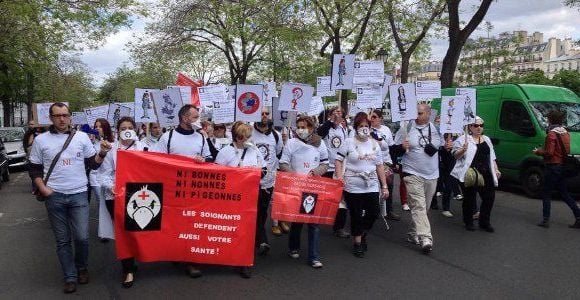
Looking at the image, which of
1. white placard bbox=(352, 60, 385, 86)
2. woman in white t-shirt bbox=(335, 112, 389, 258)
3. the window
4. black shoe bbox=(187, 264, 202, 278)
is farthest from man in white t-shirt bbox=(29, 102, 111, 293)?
the window

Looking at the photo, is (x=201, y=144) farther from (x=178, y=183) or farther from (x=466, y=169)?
(x=466, y=169)

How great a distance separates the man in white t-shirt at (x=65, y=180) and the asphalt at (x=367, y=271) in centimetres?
43

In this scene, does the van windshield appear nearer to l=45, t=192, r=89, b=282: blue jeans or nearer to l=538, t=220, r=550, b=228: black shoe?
l=538, t=220, r=550, b=228: black shoe

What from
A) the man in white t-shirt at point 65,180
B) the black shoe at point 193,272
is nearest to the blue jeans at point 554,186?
the black shoe at point 193,272

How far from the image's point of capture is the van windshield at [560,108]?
11.1 m

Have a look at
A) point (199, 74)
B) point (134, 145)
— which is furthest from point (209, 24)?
point (134, 145)

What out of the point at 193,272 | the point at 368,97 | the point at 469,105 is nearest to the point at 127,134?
the point at 193,272

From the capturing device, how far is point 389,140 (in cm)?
876

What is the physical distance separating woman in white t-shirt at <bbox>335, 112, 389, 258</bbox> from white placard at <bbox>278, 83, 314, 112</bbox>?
1670mm

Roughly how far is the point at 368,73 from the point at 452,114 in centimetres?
182

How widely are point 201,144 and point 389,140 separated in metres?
3.98

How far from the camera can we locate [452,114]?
7.61 metres

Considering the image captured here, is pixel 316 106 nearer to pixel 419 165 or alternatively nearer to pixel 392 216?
pixel 392 216

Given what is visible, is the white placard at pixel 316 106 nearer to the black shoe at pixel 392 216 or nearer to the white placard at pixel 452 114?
the black shoe at pixel 392 216
